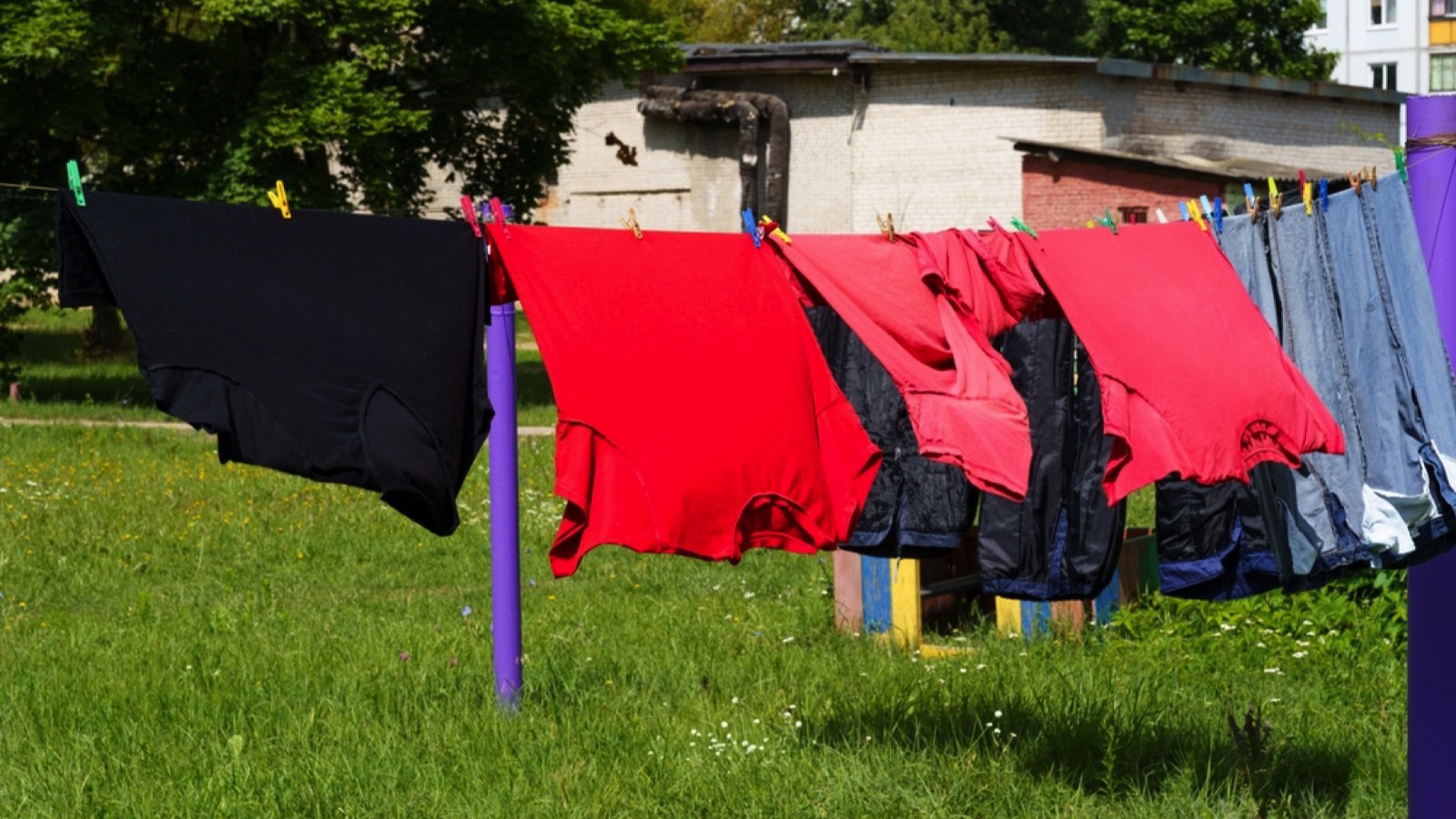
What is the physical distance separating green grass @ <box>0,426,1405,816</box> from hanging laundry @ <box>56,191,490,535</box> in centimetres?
154

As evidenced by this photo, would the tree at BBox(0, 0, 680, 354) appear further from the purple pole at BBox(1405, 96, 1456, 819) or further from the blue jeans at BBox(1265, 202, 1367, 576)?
the purple pole at BBox(1405, 96, 1456, 819)

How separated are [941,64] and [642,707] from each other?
983 inches

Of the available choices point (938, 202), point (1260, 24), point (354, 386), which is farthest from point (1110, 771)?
point (1260, 24)

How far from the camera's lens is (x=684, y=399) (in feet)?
15.0

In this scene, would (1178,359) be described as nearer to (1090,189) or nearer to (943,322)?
(943,322)

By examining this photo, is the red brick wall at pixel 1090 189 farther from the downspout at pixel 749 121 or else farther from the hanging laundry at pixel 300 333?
the hanging laundry at pixel 300 333

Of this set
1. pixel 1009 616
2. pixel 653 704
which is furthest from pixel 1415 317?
pixel 1009 616

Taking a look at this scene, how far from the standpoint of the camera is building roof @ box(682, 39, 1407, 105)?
2844 cm

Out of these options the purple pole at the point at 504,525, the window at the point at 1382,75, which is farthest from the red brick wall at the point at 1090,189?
the window at the point at 1382,75

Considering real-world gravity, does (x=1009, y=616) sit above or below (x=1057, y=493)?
below

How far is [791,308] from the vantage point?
482 centimetres

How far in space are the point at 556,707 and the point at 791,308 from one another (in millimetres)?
2229

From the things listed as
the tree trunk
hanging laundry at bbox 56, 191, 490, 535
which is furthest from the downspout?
hanging laundry at bbox 56, 191, 490, 535

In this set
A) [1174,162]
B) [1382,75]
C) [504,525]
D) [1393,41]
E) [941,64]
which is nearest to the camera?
[504,525]
